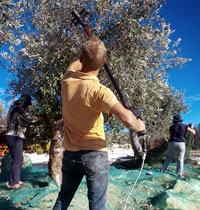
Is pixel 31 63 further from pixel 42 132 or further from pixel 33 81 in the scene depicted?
pixel 42 132

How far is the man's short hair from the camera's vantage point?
204 centimetres

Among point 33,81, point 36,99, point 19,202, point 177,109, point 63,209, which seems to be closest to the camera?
point 63,209

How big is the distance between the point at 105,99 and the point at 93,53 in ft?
1.65

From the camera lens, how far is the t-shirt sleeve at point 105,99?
181 centimetres

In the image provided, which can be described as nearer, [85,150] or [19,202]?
[85,150]

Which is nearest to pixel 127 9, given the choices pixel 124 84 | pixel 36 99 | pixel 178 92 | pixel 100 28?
pixel 100 28

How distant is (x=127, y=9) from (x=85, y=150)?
155 inches

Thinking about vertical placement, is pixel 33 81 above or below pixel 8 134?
above

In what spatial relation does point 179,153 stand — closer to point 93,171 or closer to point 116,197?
point 116,197

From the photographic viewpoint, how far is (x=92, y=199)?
2.08 meters

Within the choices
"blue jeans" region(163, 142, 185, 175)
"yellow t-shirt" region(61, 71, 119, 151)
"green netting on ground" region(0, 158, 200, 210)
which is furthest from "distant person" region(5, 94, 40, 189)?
"blue jeans" region(163, 142, 185, 175)

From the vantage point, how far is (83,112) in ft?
6.81

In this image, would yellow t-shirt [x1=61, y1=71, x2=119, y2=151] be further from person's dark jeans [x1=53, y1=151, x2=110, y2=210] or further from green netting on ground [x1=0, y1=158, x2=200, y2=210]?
green netting on ground [x1=0, y1=158, x2=200, y2=210]

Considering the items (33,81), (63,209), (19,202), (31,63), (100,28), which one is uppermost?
(100,28)
